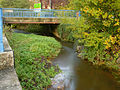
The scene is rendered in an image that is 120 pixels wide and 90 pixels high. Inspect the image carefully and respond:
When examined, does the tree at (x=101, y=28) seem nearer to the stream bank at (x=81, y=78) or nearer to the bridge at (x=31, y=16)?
the stream bank at (x=81, y=78)

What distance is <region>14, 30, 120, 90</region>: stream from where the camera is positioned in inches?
218

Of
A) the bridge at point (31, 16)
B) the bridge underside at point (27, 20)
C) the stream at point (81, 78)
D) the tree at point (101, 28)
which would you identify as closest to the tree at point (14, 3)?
the bridge at point (31, 16)

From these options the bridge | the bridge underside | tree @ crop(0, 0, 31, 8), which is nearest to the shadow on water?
the bridge

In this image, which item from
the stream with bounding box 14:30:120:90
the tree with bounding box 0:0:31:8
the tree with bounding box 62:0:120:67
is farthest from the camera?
the tree with bounding box 0:0:31:8

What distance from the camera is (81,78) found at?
20.6ft

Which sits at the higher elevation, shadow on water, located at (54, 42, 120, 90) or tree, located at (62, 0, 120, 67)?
tree, located at (62, 0, 120, 67)

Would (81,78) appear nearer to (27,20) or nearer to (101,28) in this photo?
(101,28)

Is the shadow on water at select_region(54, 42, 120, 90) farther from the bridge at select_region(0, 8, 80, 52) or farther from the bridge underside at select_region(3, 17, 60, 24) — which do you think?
the bridge underside at select_region(3, 17, 60, 24)

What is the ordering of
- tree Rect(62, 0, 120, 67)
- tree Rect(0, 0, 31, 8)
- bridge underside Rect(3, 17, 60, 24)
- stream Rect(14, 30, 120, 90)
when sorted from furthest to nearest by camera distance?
tree Rect(0, 0, 31, 8)
bridge underside Rect(3, 17, 60, 24)
tree Rect(62, 0, 120, 67)
stream Rect(14, 30, 120, 90)

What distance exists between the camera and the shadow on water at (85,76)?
5.62 metres

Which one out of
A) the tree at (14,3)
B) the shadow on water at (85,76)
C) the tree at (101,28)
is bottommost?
the shadow on water at (85,76)

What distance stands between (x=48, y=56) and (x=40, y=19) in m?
6.47

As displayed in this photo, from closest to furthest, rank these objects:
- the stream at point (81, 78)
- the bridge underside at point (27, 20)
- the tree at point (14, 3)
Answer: the stream at point (81, 78), the bridge underside at point (27, 20), the tree at point (14, 3)

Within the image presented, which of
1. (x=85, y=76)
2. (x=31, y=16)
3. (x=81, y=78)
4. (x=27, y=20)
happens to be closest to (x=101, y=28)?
(x=85, y=76)
